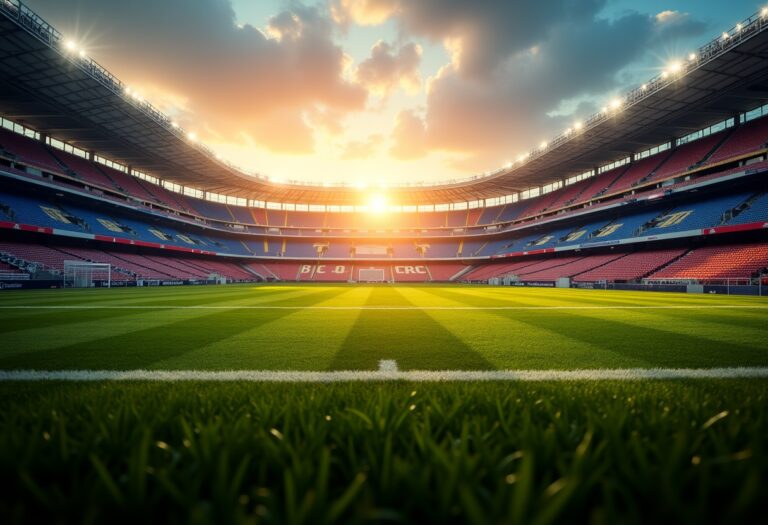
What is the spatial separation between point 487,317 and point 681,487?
23.3 feet

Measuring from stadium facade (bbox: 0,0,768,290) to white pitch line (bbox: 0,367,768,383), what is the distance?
2228 centimetres

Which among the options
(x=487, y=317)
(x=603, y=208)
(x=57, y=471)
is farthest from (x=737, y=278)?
(x=57, y=471)

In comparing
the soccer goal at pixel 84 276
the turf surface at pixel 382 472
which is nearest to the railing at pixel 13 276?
the soccer goal at pixel 84 276

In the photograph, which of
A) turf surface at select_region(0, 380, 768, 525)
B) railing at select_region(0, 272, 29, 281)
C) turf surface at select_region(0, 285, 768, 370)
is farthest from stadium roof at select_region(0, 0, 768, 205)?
turf surface at select_region(0, 380, 768, 525)

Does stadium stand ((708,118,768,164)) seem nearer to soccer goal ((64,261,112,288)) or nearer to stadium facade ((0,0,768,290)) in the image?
stadium facade ((0,0,768,290))

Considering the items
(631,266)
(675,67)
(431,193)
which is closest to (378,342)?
(675,67)

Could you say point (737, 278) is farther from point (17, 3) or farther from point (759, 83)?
point (17, 3)

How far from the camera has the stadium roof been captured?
19531mm

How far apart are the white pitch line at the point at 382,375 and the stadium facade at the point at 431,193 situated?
22277mm

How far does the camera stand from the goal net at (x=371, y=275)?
49.8 m

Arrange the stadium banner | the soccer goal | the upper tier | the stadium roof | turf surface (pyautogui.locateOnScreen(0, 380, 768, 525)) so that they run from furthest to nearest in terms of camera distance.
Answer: the upper tier, the soccer goal, the stadium roof, the stadium banner, turf surface (pyautogui.locateOnScreen(0, 380, 768, 525))

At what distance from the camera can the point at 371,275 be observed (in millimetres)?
50469

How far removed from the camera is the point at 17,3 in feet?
56.7

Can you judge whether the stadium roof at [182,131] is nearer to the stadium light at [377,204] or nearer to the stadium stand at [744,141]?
the stadium stand at [744,141]
